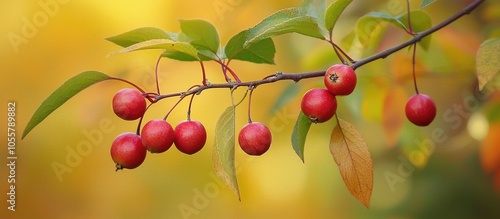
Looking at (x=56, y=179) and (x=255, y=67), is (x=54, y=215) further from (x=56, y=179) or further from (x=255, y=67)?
(x=255, y=67)

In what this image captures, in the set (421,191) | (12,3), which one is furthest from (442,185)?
(12,3)

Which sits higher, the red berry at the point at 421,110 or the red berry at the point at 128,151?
the red berry at the point at 128,151

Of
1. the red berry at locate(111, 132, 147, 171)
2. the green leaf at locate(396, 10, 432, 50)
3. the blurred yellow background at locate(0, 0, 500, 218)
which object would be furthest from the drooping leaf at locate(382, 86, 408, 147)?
the red berry at locate(111, 132, 147, 171)

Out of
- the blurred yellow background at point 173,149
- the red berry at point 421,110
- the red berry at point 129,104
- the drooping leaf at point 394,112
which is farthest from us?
the blurred yellow background at point 173,149

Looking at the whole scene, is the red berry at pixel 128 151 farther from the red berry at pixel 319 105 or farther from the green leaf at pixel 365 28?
the green leaf at pixel 365 28

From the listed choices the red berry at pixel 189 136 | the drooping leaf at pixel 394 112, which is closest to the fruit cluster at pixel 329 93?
the red berry at pixel 189 136

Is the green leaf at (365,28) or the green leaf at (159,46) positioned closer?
the green leaf at (159,46)

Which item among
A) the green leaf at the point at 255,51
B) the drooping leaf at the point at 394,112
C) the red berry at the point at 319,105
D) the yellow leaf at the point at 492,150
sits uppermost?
the green leaf at the point at 255,51
